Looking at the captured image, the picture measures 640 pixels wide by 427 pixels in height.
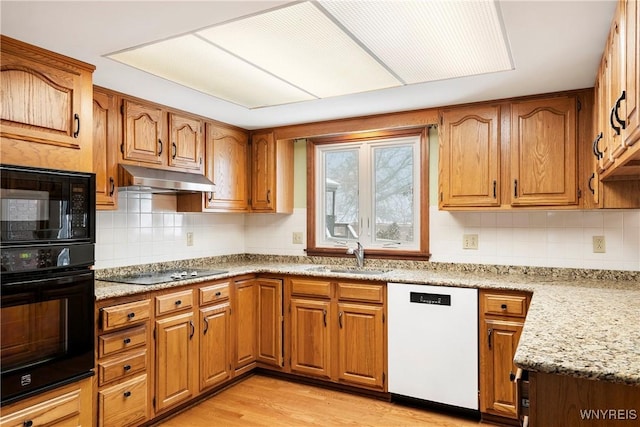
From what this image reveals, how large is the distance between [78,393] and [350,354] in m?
1.82

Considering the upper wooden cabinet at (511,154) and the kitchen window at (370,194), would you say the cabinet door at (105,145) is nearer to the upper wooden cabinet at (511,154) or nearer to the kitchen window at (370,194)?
the kitchen window at (370,194)

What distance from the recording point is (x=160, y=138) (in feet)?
10.5

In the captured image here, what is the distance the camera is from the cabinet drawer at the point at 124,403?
2.45 meters

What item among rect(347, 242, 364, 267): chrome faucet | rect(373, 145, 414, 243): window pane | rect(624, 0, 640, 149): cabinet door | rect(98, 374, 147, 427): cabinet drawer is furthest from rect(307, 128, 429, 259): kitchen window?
rect(624, 0, 640, 149): cabinet door

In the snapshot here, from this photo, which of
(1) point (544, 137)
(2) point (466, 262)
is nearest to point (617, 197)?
(1) point (544, 137)

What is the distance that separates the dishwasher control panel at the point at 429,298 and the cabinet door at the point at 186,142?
1.91 m

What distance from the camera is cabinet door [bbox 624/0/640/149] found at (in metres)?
1.27

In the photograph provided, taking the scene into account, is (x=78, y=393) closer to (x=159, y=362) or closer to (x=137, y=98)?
(x=159, y=362)


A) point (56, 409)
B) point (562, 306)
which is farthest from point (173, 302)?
point (562, 306)

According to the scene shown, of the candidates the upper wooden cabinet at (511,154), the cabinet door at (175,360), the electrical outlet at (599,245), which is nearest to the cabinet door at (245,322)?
the cabinet door at (175,360)

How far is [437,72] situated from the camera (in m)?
2.48

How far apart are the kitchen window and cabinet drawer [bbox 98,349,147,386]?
182 centimetres

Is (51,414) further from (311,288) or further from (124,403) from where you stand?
(311,288)

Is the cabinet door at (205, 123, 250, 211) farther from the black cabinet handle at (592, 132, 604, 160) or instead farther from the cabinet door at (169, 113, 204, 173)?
the black cabinet handle at (592, 132, 604, 160)
